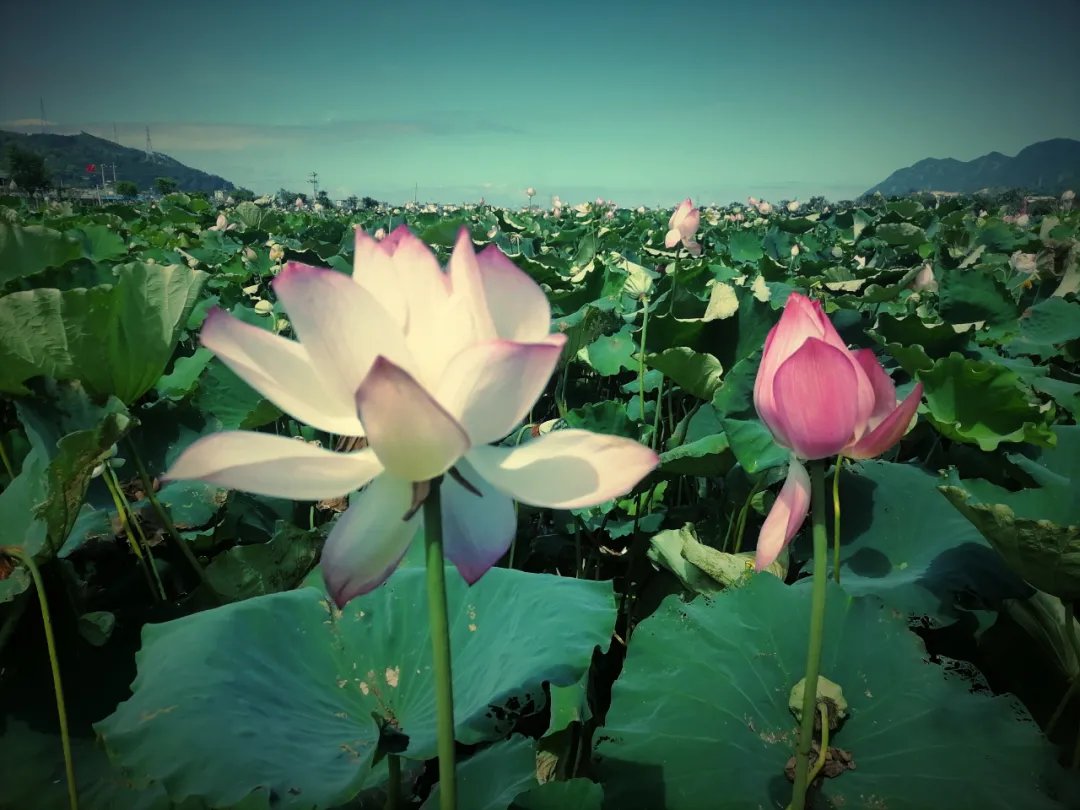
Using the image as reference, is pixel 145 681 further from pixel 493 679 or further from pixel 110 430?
pixel 493 679

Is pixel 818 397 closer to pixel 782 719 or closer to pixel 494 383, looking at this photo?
pixel 494 383

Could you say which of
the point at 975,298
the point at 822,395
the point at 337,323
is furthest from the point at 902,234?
the point at 337,323

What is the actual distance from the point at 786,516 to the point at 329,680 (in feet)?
2.12

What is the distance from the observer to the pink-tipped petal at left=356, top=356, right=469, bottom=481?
0.41m

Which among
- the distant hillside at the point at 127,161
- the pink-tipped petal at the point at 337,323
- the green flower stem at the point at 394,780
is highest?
the distant hillside at the point at 127,161

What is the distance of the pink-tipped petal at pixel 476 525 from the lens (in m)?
0.50

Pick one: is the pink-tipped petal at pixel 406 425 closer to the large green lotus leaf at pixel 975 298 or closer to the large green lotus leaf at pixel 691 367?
the large green lotus leaf at pixel 691 367

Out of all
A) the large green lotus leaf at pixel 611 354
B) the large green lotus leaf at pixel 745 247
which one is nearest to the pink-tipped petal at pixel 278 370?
the large green lotus leaf at pixel 611 354

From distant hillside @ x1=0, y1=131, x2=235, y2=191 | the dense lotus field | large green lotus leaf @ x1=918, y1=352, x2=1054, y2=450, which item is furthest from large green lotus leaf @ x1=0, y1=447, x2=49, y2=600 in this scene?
distant hillside @ x1=0, y1=131, x2=235, y2=191

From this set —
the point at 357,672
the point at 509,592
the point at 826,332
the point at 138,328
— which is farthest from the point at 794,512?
the point at 138,328

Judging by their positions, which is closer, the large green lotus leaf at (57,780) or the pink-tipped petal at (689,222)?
the large green lotus leaf at (57,780)

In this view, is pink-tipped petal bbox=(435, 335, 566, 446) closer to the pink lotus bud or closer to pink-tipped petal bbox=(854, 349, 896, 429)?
the pink lotus bud

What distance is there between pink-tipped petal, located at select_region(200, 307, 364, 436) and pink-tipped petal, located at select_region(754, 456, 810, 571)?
401 millimetres

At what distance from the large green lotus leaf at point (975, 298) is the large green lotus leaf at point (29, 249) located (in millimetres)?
2847
